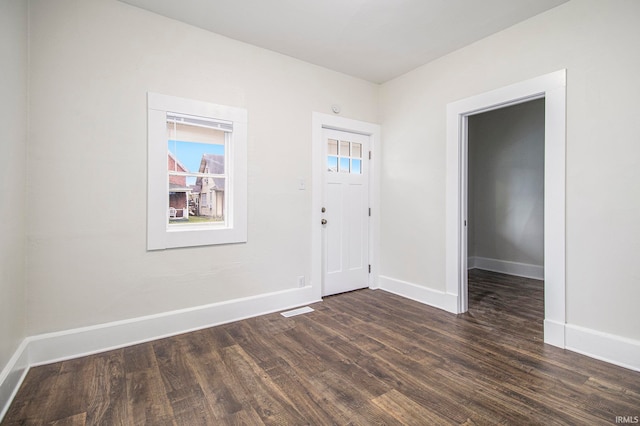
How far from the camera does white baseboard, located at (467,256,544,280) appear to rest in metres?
4.84

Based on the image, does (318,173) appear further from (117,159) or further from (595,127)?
(595,127)

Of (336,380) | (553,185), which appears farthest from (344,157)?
(336,380)

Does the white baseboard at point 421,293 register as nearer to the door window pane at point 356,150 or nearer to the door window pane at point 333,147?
the door window pane at point 356,150

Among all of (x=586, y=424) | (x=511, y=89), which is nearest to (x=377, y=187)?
(x=511, y=89)

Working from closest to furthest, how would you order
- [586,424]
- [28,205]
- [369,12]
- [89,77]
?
[586,424]
[28,205]
[89,77]
[369,12]

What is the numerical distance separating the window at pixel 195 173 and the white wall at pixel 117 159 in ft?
0.32

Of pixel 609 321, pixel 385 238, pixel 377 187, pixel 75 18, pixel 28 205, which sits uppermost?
pixel 75 18

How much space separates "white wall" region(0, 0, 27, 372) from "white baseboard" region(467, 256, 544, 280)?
6117 mm

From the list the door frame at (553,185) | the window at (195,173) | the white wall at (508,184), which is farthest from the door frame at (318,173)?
the white wall at (508,184)

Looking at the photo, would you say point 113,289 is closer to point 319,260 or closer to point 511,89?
point 319,260

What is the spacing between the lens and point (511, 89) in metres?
2.87

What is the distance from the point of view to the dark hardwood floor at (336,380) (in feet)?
5.68

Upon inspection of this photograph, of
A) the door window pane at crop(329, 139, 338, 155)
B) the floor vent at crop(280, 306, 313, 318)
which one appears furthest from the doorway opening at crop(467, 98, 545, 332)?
the floor vent at crop(280, 306, 313, 318)

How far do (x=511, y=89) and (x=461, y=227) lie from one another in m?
1.45
